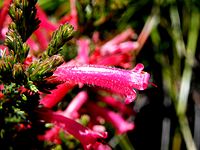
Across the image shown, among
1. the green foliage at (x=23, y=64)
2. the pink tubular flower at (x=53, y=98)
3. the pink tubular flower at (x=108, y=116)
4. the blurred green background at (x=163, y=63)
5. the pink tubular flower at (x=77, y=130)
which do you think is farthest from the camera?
the blurred green background at (x=163, y=63)

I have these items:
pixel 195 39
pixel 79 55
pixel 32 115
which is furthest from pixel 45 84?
pixel 195 39

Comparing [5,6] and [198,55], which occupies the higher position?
[5,6]

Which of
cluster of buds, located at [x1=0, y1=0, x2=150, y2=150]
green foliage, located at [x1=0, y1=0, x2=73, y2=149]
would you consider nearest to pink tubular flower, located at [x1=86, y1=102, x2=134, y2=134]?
cluster of buds, located at [x1=0, y1=0, x2=150, y2=150]

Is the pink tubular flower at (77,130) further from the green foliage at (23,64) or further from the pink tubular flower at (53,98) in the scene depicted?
the pink tubular flower at (53,98)

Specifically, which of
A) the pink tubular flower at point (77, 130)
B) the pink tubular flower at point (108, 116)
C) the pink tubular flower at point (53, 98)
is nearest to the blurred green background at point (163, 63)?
the pink tubular flower at point (108, 116)

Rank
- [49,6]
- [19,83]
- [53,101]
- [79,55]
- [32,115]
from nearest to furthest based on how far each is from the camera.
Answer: [19,83], [32,115], [53,101], [79,55], [49,6]

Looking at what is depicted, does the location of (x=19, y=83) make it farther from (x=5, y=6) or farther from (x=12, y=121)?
(x=5, y=6)

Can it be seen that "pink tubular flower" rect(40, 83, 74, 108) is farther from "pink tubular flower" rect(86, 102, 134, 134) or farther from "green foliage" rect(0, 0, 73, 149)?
"pink tubular flower" rect(86, 102, 134, 134)

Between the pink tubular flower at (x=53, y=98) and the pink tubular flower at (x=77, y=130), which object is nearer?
the pink tubular flower at (x=77, y=130)
